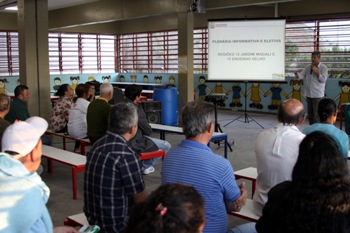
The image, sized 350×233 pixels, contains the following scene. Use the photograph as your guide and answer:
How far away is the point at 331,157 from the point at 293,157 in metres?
1.08

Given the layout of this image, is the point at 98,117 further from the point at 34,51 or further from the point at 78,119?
the point at 34,51

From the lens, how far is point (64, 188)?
17.7 ft

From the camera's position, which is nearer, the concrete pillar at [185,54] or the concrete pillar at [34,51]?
the concrete pillar at [34,51]

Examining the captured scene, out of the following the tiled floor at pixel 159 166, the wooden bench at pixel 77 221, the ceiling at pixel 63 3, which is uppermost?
the ceiling at pixel 63 3

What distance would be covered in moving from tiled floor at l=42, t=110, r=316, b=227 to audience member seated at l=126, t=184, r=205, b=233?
2957 millimetres

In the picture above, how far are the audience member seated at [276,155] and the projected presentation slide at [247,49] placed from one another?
212 inches

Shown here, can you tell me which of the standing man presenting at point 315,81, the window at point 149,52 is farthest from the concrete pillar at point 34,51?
the window at point 149,52

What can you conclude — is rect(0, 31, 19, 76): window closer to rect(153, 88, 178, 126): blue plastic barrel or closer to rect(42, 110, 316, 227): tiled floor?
rect(42, 110, 316, 227): tiled floor

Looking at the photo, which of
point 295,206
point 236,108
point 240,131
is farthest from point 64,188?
point 236,108

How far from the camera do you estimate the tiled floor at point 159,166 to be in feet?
15.3

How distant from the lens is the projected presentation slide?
27.4 feet

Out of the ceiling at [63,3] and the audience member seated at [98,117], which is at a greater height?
the ceiling at [63,3]

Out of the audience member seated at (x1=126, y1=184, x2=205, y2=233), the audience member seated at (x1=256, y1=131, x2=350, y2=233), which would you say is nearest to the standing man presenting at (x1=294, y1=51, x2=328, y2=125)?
the audience member seated at (x1=256, y1=131, x2=350, y2=233)

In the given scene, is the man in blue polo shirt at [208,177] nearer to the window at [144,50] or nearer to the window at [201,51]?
the window at [144,50]
